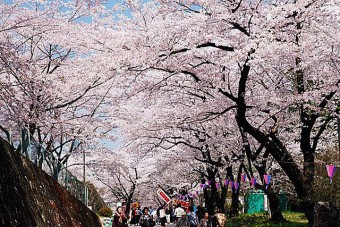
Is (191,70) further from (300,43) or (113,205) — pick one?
(113,205)

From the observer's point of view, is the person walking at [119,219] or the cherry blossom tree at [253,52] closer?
the cherry blossom tree at [253,52]

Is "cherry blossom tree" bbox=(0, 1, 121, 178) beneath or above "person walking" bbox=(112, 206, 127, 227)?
above

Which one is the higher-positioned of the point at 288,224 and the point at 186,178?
the point at 186,178

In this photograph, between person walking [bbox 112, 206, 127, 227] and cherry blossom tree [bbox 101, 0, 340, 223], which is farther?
person walking [bbox 112, 206, 127, 227]

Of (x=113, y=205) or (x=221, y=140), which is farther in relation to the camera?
(x=113, y=205)

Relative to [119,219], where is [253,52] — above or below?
above

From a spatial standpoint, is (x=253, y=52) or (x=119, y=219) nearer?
(x=253, y=52)

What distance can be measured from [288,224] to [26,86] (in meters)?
10.2

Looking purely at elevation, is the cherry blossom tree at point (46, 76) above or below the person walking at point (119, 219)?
above

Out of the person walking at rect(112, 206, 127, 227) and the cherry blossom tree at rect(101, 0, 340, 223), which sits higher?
the cherry blossom tree at rect(101, 0, 340, 223)

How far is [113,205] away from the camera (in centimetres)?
7231

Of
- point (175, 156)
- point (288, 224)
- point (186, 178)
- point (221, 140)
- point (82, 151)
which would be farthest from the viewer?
point (186, 178)

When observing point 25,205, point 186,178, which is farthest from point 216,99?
point 186,178

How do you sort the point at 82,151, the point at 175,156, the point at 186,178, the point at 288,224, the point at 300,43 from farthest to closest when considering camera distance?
1. the point at 186,178
2. the point at 175,156
3. the point at 82,151
4. the point at 288,224
5. the point at 300,43
